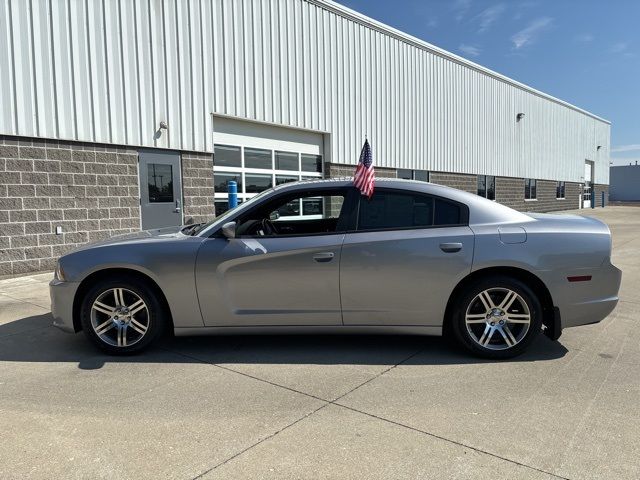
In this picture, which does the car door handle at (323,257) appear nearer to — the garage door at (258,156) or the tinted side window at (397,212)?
the tinted side window at (397,212)

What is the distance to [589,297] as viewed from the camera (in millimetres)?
4062

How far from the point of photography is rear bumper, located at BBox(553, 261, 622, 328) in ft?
13.2

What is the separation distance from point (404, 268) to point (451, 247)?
439 millimetres

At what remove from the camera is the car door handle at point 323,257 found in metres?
4.06

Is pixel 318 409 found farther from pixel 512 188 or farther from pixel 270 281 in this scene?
pixel 512 188

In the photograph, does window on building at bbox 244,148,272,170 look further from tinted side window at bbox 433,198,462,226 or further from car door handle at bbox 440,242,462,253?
car door handle at bbox 440,242,462,253

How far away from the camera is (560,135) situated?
30406 millimetres

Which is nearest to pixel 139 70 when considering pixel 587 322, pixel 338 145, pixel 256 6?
pixel 256 6

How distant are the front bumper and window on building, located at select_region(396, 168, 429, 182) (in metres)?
13.7

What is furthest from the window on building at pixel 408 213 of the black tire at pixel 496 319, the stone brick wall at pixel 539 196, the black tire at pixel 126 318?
the stone brick wall at pixel 539 196

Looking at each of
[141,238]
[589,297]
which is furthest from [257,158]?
[589,297]

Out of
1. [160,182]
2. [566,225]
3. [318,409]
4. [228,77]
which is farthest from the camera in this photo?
[228,77]

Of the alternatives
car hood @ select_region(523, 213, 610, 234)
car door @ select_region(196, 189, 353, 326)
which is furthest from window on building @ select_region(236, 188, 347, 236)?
car hood @ select_region(523, 213, 610, 234)

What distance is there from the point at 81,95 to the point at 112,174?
5.02 ft
